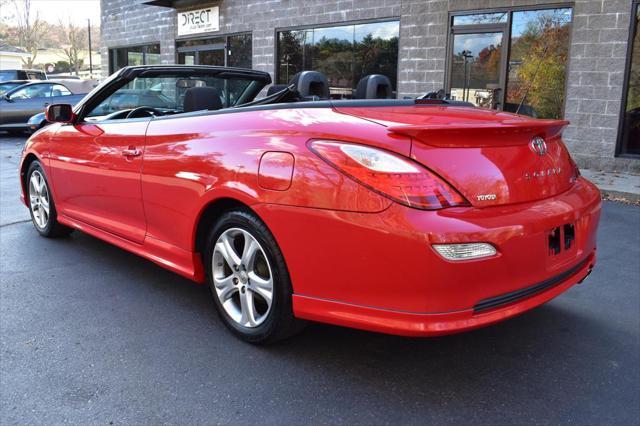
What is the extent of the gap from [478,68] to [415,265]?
8.86 meters

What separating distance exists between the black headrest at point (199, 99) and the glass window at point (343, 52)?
7.58 metres

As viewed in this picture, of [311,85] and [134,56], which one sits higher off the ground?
[134,56]

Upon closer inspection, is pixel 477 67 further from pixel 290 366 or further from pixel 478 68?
pixel 290 366

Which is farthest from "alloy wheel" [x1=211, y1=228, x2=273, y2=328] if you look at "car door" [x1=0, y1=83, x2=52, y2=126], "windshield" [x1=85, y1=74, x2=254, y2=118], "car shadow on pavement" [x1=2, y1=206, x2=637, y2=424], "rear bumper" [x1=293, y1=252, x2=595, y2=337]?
"car door" [x1=0, y1=83, x2=52, y2=126]

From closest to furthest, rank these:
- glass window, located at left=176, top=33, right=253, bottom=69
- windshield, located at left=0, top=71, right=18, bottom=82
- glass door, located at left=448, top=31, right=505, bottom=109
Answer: glass door, located at left=448, top=31, right=505, bottom=109 < glass window, located at left=176, top=33, right=253, bottom=69 < windshield, located at left=0, top=71, right=18, bottom=82

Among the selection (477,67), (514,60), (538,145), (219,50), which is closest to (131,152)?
(538,145)

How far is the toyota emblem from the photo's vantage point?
2.70 metres

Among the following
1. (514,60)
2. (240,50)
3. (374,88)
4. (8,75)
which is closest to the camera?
(374,88)

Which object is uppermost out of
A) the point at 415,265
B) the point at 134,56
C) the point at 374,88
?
the point at 134,56

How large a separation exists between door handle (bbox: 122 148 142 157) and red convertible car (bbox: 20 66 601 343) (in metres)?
0.03

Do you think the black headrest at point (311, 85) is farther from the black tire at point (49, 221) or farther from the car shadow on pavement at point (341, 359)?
the black tire at point (49, 221)

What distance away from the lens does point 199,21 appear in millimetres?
16203

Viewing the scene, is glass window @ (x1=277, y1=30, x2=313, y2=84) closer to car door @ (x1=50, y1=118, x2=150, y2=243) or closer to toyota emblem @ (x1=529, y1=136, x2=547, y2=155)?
car door @ (x1=50, y1=118, x2=150, y2=243)

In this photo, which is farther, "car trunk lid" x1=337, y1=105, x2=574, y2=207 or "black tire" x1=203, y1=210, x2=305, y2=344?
"black tire" x1=203, y1=210, x2=305, y2=344
